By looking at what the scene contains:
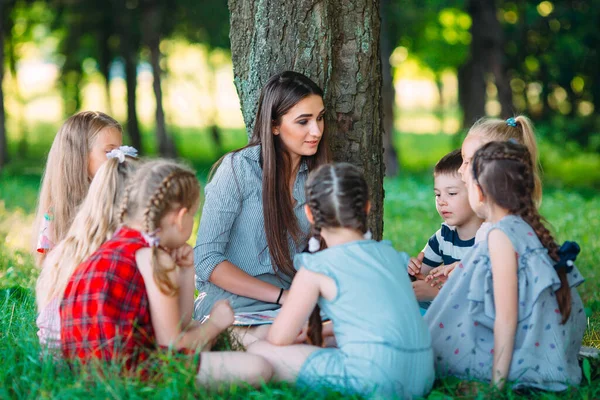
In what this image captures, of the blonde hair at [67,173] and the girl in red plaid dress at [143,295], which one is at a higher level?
the blonde hair at [67,173]

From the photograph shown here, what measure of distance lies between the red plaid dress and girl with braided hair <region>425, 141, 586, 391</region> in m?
1.23

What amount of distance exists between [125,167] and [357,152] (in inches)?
61.1

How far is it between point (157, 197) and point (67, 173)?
1341 mm

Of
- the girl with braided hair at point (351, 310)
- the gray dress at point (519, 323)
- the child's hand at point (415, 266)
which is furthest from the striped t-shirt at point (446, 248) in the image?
the girl with braided hair at point (351, 310)

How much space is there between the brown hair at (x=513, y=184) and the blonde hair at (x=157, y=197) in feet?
4.03

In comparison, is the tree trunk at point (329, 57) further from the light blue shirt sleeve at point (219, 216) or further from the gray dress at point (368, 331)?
the gray dress at point (368, 331)

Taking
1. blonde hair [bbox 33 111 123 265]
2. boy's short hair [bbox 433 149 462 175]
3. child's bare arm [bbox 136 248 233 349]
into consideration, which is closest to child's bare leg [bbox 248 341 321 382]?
child's bare arm [bbox 136 248 233 349]

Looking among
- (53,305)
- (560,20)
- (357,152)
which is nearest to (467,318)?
(357,152)

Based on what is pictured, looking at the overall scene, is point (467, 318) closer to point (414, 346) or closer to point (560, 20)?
point (414, 346)

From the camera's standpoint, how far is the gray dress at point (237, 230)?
388 centimetres

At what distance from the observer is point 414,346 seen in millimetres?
3053

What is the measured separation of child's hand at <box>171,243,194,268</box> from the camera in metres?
3.24

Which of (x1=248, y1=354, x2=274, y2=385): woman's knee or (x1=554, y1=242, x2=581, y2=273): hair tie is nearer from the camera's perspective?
(x1=248, y1=354, x2=274, y2=385): woman's knee

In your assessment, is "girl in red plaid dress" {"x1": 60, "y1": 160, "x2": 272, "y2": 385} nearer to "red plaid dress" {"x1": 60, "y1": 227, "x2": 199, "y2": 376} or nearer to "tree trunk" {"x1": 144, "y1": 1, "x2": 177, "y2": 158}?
"red plaid dress" {"x1": 60, "y1": 227, "x2": 199, "y2": 376}
